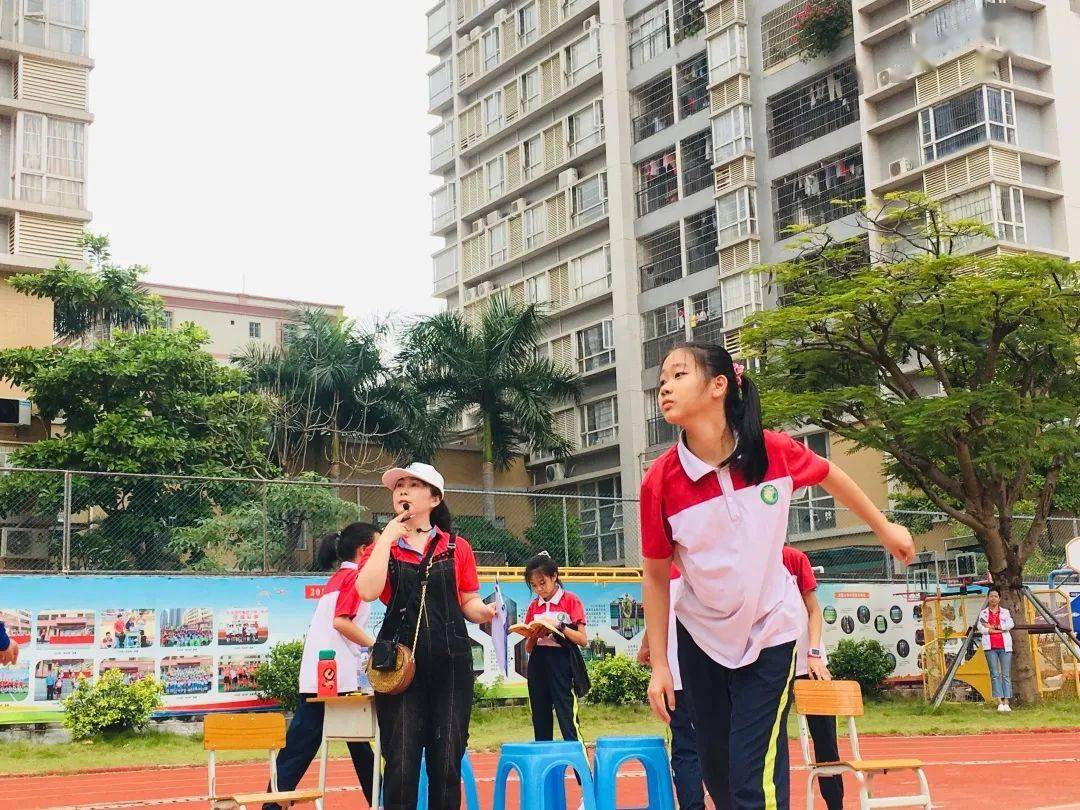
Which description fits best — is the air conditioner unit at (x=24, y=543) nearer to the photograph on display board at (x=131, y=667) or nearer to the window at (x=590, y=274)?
the photograph on display board at (x=131, y=667)

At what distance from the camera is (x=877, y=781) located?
34.7 feet

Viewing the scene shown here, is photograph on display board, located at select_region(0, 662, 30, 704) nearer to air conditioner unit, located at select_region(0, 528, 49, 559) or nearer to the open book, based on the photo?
air conditioner unit, located at select_region(0, 528, 49, 559)

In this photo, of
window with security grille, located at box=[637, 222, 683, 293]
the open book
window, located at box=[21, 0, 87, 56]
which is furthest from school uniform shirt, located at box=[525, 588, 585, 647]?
window with security grille, located at box=[637, 222, 683, 293]

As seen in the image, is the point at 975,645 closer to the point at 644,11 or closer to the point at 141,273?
the point at 141,273

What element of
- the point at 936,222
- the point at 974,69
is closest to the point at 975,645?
the point at 936,222

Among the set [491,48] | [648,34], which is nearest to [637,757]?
[648,34]

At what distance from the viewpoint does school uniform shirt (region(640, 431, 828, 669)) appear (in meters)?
4.29

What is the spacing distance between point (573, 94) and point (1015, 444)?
28.1 m

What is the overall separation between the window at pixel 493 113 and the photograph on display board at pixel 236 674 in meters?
33.4

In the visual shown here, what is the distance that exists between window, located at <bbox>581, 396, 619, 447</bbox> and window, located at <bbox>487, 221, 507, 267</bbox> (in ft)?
24.0

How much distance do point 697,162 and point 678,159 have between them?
723 millimetres

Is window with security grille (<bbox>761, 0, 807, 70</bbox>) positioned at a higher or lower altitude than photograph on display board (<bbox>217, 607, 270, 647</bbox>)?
higher

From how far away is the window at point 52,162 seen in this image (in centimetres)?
3350

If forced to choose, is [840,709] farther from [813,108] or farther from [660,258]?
[660,258]
